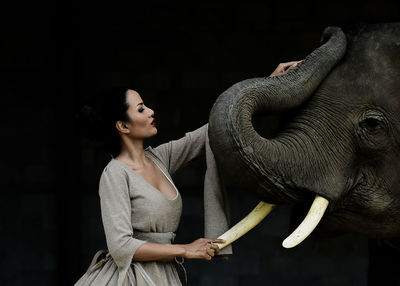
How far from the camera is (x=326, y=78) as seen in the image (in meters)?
3.01

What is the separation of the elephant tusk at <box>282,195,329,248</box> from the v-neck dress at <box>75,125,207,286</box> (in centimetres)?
47

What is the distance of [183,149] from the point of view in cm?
319

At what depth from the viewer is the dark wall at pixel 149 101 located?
6.23m

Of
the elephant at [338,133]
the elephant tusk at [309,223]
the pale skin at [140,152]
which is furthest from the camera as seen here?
the pale skin at [140,152]

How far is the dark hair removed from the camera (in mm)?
2943

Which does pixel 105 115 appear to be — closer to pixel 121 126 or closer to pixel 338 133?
pixel 121 126

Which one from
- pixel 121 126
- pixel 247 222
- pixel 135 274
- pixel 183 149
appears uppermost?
pixel 121 126

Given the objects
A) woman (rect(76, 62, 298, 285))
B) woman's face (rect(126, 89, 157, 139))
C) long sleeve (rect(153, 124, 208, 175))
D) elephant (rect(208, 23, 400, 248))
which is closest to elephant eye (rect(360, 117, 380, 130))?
elephant (rect(208, 23, 400, 248))

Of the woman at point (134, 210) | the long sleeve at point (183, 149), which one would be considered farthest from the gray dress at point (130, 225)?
the long sleeve at point (183, 149)

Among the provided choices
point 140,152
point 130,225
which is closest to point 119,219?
point 130,225

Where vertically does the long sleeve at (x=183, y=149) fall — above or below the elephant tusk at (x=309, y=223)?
above

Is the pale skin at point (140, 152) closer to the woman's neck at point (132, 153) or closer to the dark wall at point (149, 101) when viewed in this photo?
the woman's neck at point (132, 153)

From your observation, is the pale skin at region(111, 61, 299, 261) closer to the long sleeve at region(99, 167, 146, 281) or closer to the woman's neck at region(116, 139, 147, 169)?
the woman's neck at region(116, 139, 147, 169)

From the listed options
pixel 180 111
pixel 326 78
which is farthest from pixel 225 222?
pixel 180 111
